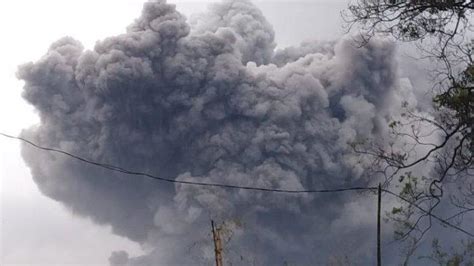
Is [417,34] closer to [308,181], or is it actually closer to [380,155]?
[380,155]

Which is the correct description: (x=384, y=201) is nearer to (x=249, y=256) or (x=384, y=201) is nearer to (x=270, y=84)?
(x=249, y=256)

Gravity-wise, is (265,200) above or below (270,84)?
below

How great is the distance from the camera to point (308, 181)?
211ft

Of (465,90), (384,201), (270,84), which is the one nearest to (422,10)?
(465,90)

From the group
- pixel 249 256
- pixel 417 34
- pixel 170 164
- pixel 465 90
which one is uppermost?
pixel 170 164

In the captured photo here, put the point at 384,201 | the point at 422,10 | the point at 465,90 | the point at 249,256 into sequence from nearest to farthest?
the point at 465,90, the point at 422,10, the point at 249,256, the point at 384,201

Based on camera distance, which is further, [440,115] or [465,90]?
[440,115]

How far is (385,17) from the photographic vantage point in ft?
43.9

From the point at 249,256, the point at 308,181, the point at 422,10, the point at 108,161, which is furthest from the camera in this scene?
the point at 249,256

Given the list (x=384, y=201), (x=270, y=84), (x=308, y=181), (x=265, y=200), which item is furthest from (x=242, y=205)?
(x=384, y=201)

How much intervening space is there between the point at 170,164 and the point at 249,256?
15.4m

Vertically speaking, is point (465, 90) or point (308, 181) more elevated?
point (308, 181)

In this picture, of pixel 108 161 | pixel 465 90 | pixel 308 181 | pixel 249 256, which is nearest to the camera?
pixel 465 90

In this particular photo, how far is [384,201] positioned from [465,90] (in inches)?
2713
